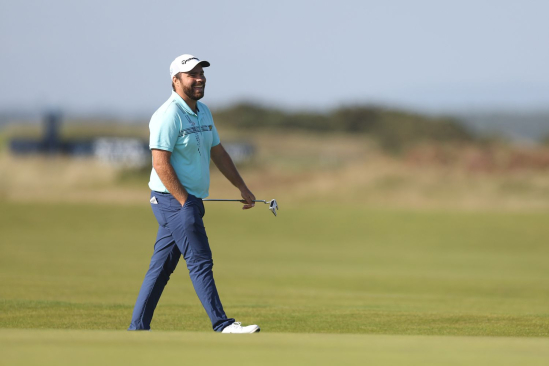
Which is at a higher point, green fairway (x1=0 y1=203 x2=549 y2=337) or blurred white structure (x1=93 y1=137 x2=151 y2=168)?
blurred white structure (x1=93 y1=137 x2=151 y2=168)

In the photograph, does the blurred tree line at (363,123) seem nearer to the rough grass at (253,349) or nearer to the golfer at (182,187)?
the golfer at (182,187)

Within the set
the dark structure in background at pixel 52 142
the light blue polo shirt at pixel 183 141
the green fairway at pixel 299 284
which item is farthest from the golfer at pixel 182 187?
the dark structure in background at pixel 52 142

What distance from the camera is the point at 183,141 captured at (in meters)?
5.88

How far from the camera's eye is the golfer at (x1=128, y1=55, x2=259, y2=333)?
19.0 ft

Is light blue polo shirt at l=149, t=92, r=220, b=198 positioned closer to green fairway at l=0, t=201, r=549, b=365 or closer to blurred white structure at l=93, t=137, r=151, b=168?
green fairway at l=0, t=201, r=549, b=365

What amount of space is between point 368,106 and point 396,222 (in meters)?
55.9

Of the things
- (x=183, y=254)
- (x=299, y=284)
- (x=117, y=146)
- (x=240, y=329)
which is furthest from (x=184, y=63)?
(x=117, y=146)

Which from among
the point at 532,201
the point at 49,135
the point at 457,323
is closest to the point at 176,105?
the point at 457,323

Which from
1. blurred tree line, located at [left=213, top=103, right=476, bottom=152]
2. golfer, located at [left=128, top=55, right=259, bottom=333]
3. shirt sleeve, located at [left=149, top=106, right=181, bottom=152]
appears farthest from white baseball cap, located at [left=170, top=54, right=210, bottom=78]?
blurred tree line, located at [left=213, top=103, right=476, bottom=152]

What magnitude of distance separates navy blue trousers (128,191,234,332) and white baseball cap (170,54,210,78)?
0.80 m

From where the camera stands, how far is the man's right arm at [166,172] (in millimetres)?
5781

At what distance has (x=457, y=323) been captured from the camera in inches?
281

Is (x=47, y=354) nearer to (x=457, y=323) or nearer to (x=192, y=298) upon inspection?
(x=457, y=323)

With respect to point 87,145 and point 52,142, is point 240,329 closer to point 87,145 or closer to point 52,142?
point 52,142
